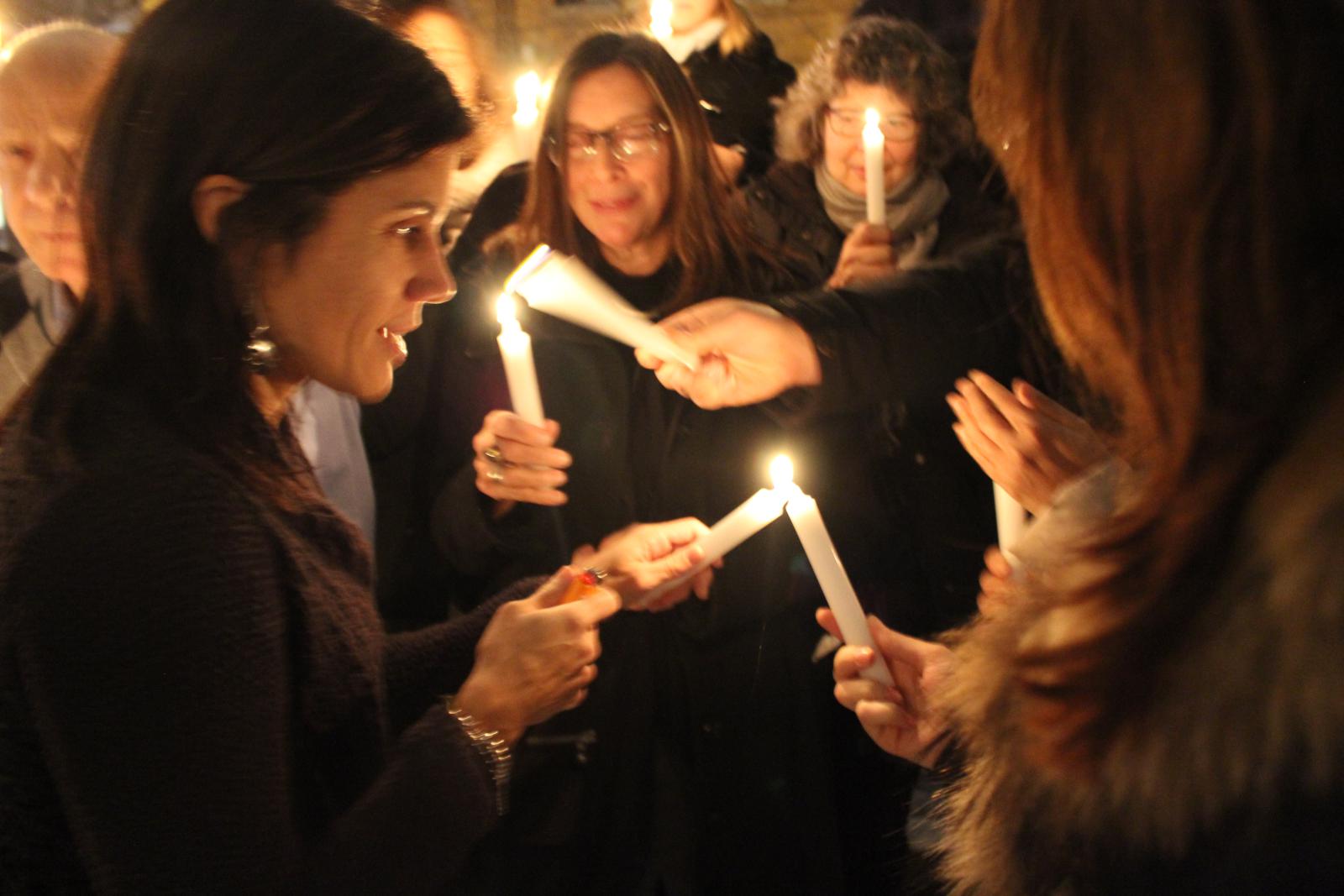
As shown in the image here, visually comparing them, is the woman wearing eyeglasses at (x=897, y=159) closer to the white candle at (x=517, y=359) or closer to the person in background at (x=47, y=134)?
the white candle at (x=517, y=359)

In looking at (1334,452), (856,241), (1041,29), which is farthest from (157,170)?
(856,241)

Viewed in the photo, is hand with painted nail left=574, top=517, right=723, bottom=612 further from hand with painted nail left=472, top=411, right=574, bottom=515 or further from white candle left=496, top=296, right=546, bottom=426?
white candle left=496, top=296, right=546, bottom=426

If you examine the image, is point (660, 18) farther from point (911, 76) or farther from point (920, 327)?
point (920, 327)

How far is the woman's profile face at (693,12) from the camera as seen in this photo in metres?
3.04

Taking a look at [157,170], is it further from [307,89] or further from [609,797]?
[609,797]

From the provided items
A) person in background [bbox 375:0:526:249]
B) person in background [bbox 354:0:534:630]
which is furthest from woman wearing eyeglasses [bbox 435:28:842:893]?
person in background [bbox 375:0:526:249]

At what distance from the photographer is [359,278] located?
1.22 meters

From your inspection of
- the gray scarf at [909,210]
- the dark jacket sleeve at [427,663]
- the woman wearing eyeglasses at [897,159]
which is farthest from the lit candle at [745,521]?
the gray scarf at [909,210]

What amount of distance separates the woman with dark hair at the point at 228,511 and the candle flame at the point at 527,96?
1608mm

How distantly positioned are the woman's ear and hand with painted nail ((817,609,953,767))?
0.94m

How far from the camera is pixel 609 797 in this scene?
2.12m

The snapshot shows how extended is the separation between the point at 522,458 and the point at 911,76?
1.45m

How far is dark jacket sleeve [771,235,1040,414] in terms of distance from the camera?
1.81m

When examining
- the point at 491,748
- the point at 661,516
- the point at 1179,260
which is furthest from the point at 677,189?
the point at 1179,260
